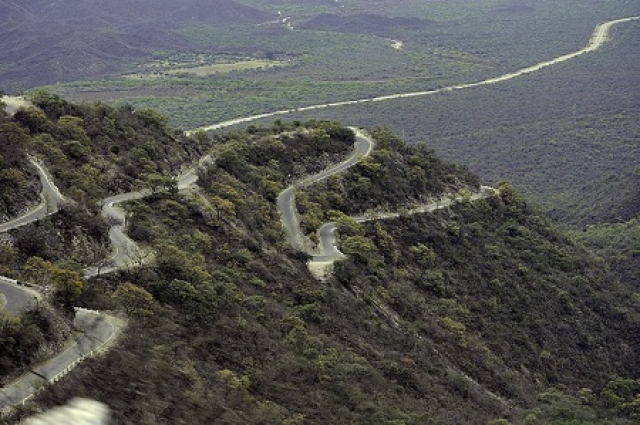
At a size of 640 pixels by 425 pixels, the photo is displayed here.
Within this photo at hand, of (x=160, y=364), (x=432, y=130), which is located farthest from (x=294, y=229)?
(x=432, y=130)

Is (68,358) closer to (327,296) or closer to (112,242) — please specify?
(112,242)

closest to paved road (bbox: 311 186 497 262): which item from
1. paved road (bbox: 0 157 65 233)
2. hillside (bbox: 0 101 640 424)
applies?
hillside (bbox: 0 101 640 424)

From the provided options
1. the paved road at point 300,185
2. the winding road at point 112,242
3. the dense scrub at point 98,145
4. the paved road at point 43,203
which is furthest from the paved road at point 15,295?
the paved road at point 300,185

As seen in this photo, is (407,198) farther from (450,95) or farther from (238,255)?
(450,95)

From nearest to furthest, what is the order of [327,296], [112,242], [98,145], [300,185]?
[112,242] → [327,296] → [98,145] → [300,185]

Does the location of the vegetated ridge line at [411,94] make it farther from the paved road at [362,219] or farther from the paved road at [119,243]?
the paved road at [119,243]

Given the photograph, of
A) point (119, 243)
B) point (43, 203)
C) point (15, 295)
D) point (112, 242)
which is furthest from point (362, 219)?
point (15, 295)

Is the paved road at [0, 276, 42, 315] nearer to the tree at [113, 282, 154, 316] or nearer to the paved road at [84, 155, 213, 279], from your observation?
the tree at [113, 282, 154, 316]
